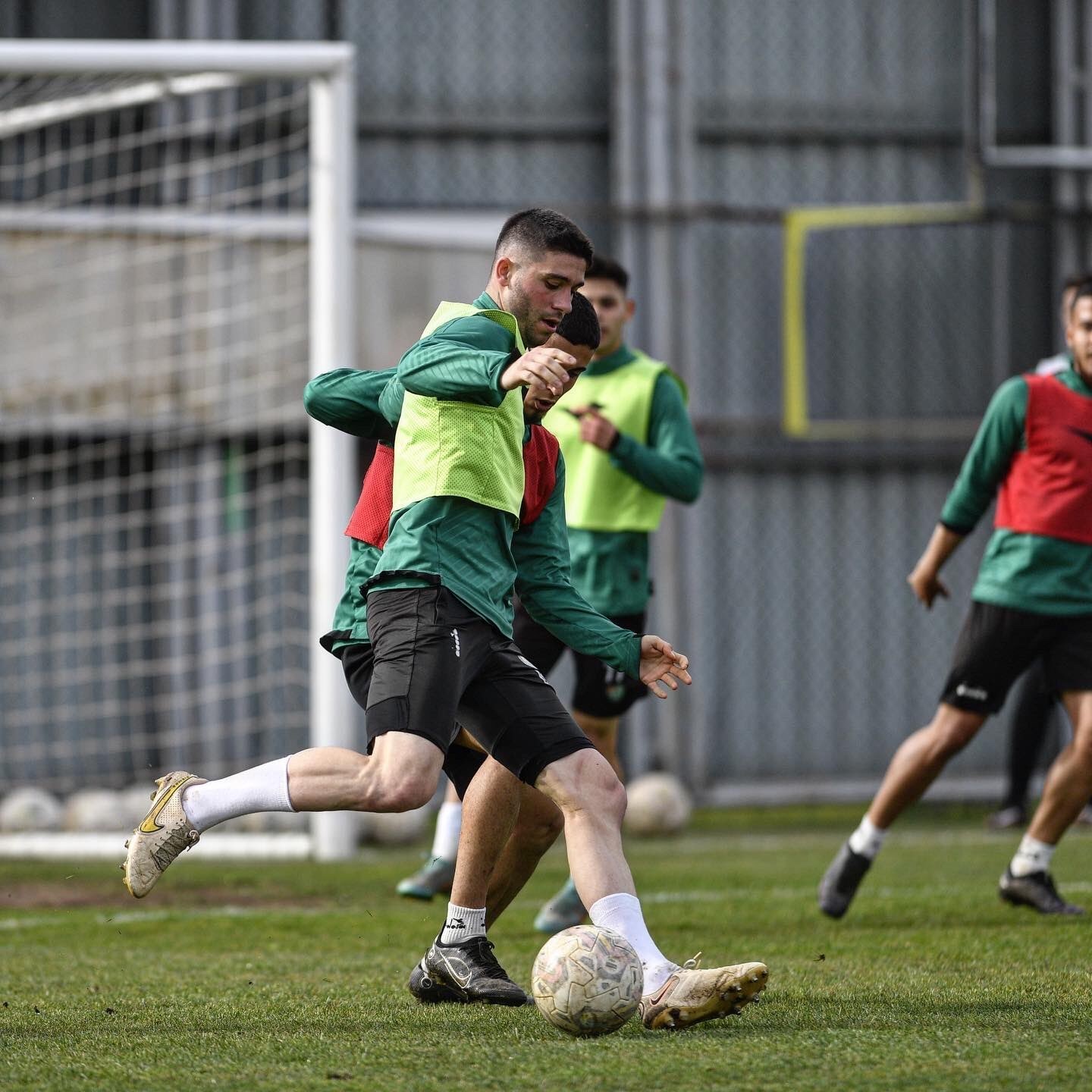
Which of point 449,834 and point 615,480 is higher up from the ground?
point 615,480

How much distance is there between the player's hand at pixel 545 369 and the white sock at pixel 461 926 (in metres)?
1.43

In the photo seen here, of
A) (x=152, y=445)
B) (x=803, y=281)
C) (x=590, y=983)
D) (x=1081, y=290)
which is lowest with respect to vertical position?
(x=590, y=983)

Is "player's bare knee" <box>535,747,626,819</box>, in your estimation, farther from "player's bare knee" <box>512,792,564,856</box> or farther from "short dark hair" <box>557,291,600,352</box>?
"short dark hair" <box>557,291,600,352</box>

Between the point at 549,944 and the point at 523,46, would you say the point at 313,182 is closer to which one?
the point at 523,46

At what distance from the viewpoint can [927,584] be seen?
5.39m

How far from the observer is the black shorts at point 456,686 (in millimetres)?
3393

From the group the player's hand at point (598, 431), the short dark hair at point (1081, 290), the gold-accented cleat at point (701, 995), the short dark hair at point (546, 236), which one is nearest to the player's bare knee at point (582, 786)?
the gold-accented cleat at point (701, 995)

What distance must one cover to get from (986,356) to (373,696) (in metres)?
9.27

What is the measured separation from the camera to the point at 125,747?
1112 cm

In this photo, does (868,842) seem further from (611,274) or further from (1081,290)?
(611,274)

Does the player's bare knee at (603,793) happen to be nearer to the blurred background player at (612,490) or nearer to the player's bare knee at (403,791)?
the player's bare knee at (403,791)

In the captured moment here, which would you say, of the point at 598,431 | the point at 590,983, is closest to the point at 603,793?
the point at 590,983

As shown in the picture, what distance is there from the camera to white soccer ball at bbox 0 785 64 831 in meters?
8.81

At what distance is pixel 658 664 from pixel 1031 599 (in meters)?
2.01
